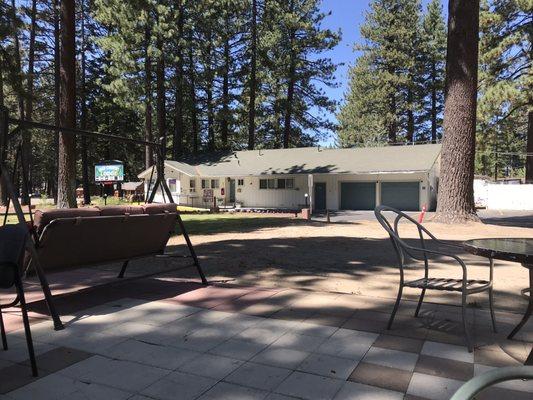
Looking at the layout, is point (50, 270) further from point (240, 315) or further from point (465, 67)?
point (465, 67)

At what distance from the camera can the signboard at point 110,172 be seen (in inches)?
1244

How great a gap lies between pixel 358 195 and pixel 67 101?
21368 millimetres

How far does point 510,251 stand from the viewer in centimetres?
345

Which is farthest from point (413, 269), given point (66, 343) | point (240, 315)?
point (66, 343)

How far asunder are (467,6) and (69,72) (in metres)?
12.9

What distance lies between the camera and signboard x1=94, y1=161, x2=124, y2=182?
31594 mm

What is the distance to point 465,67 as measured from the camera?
50.0 feet

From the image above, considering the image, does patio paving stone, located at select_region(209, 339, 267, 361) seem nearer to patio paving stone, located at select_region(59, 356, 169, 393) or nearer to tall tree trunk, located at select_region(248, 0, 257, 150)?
patio paving stone, located at select_region(59, 356, 169, 393)

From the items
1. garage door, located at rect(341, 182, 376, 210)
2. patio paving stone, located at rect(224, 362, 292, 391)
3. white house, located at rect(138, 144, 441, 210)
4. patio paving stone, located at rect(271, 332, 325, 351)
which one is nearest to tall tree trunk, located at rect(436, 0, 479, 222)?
patio paving stone, located at rect(271, 332, 325, 351)

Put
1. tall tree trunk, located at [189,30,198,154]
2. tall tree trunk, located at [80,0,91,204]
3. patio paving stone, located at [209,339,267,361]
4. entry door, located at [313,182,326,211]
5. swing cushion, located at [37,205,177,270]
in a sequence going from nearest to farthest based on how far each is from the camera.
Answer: patio paving stone, located at [209,339,267,361] → swing cushion, located at [37,205,177,270] → entry door, located at [313,182,326,211] → tall tree trunk, located at [189,30,198,154] → tall tree trunk, located at [80,0,91,204]

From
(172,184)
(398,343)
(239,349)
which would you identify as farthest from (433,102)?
(239,349)

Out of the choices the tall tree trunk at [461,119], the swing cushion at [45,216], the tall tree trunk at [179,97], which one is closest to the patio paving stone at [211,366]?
the swing cushion at [45,216]

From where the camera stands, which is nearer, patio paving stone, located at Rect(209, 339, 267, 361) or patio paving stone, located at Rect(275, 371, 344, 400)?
patio paving stone, located at Rect(275, 371, 344, 400)

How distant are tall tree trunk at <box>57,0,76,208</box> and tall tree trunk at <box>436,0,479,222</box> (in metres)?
12.1
